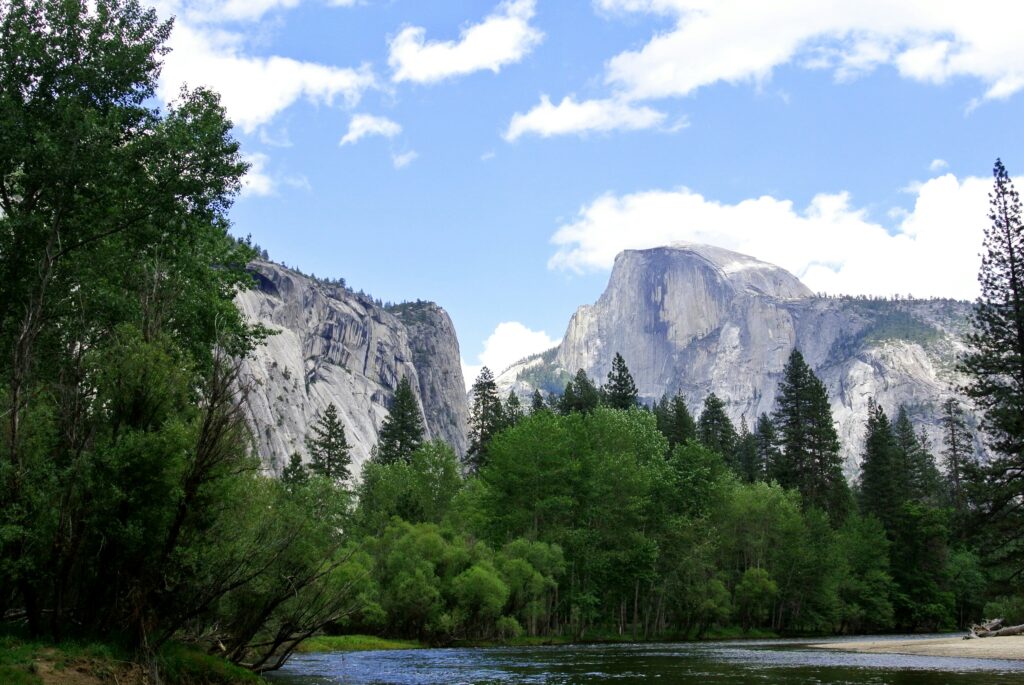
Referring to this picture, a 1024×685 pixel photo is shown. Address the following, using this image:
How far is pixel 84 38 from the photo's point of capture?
26.2 m

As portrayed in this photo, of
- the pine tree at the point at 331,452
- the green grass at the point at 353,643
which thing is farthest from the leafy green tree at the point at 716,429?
the green grass at the point at 353,643

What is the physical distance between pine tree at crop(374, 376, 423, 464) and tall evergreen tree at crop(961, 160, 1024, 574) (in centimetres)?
7382

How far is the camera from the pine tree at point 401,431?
107625 mm

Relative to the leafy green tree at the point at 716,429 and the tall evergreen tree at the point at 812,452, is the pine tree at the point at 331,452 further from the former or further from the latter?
the tall evergreen tree at the point at 812,452

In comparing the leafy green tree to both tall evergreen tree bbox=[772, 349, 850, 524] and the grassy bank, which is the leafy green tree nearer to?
tall evergreen tree bbox=[772, 349, 850, 524]

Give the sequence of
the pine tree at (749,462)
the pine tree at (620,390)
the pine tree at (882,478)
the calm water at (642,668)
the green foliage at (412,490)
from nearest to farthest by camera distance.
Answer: the calm water at (642,668)
the green foliage at (412,490)
the pine tree at (882,478)
the pine tree at (620,390)
the pine tree at (749,462)

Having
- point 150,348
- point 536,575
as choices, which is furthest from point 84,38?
point 536,575

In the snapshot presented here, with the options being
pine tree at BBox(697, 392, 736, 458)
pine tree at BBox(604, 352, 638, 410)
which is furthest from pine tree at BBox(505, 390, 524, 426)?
pine tree at BBox(697, 392, 736, 458)

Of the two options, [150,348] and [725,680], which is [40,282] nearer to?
[150,348]

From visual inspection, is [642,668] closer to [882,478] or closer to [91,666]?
[91,666]

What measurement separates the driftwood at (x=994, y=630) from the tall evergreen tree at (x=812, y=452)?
4025 cm

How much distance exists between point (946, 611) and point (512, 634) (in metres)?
48.5

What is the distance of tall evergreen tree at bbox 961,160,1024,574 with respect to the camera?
41781mm

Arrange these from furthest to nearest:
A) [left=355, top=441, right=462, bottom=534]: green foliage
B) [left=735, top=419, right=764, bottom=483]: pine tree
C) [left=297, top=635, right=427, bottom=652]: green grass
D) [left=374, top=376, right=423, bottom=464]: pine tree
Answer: [left=735, top=419, right=764, bottom=483]: pine tree
[left=374, top=376, right=423, bottom=464]: pine tree
[left=355, top=441, right=462, bottom=534]: green foliage
[left=297, top=635, right=427, bottom=652]: green grass
